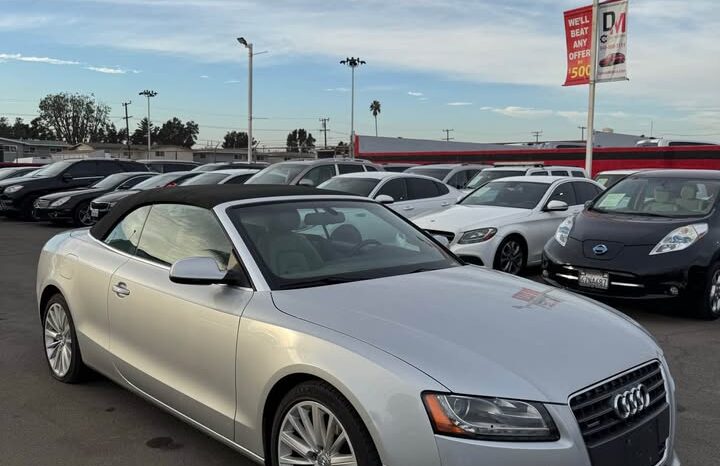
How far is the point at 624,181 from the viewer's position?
8156mm

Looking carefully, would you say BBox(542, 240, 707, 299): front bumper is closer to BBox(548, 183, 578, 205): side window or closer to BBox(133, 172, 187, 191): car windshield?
BBox(548, 183, 578, 205): side window

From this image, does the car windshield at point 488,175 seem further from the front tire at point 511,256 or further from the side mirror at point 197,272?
the side mirror at point 197,272

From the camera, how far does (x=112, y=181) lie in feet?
56.0

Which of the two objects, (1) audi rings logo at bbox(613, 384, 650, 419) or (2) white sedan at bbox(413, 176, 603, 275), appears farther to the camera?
(2) white sedan at bbox(413, 176, 603, 275)

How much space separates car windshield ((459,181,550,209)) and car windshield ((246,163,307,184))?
4625mm

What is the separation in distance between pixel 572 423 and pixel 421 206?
902cm

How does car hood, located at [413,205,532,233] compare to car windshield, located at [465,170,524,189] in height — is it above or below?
below

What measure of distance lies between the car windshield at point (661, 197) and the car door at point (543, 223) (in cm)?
135

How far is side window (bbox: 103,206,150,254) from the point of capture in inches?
163

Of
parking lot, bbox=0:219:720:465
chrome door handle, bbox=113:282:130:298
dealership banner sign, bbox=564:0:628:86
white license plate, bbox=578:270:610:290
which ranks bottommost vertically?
parking lot, bbox=0:219:720:465

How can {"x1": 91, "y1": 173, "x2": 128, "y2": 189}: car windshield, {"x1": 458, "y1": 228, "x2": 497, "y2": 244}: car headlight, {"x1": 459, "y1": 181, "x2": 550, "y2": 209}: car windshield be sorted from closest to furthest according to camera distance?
{"x1": 458, "y1": 228, "x2": 497, "y2": 244}: car headlight
{"x1": 459, "y1": 181, "x2": 550, "y2": 209}: car windshield
{"x1": 91, "y1": 173, "x2": 128, "y2": 189}: car windshield

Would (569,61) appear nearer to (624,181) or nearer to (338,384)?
(624,181)

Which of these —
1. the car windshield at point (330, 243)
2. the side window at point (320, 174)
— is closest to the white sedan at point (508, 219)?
the side window at point (320, 174)

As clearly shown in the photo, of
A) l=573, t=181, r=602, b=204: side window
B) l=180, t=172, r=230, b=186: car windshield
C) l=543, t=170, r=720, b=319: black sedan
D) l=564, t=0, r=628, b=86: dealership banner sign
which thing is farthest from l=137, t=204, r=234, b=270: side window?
l=564, t=0, r=628, b=86: dealership banner sign
